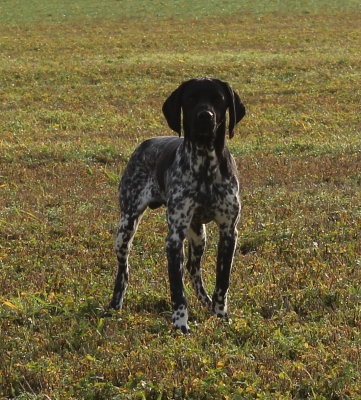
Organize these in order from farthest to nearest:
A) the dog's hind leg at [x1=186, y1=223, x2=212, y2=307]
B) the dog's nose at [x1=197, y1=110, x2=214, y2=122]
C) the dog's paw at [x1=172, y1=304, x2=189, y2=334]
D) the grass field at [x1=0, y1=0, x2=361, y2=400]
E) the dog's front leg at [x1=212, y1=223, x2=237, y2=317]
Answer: the dog's hind leg at [x1=186, y1=223, x2=212, y2=307], the dog's front leg at [x1=212, y1=223, x2=237, y2=317], the dog's paw at [x1=172, y1=304, x2=189, y2=334], the dog's nose at [x1=197, y1=110, x2=214, y2=122], the grass field at [x1=0, y1=0, x2=361, y2=400]

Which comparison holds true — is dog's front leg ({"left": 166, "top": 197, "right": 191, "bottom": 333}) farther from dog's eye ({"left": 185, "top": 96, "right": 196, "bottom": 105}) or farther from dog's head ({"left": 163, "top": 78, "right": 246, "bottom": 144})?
dog's eye ({"left": 185, "top": 96, "right": 196, "bottom": 105})

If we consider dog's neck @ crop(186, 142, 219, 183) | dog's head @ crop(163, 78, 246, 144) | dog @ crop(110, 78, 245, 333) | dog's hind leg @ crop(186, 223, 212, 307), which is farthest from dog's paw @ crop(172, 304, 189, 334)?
dog's head @ crop(163, 78, 246, 144)

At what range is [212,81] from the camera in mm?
7234

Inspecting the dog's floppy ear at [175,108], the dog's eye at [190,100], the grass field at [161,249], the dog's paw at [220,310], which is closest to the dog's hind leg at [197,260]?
the grass field at [161,249]

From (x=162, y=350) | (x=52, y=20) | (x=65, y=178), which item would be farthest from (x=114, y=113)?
(x=52, y=20)

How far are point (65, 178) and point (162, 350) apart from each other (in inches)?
308

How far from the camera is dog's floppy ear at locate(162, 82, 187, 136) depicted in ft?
24.1

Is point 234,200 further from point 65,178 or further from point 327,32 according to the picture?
point 327,32

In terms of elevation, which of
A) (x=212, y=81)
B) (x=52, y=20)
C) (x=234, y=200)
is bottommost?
(x=52, y=20)

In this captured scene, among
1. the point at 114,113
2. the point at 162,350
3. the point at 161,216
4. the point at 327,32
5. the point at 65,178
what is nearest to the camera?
the point at 162,350

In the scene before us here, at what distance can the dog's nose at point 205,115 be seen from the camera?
689 centimetres

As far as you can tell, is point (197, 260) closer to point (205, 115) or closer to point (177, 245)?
point (177, 245)

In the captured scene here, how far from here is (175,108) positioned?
7.38 metres

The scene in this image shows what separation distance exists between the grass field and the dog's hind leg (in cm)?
12
